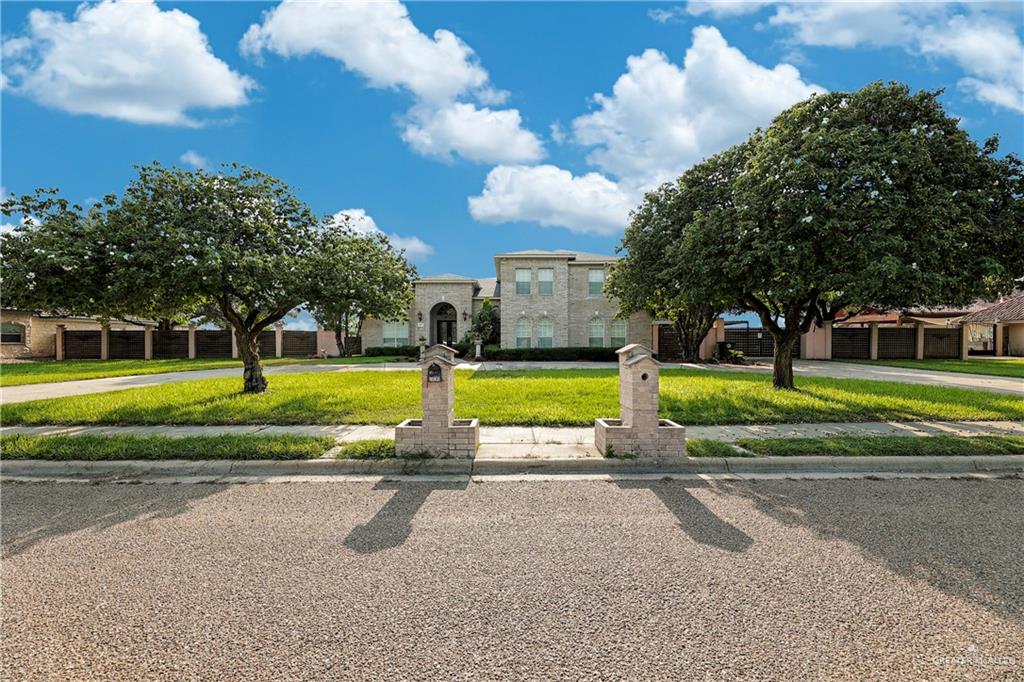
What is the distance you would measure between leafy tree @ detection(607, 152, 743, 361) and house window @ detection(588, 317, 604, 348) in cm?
357

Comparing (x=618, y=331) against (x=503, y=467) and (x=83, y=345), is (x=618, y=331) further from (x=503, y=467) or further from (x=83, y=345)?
(x=83, y=345)

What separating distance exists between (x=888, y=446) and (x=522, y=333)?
22.6 meters

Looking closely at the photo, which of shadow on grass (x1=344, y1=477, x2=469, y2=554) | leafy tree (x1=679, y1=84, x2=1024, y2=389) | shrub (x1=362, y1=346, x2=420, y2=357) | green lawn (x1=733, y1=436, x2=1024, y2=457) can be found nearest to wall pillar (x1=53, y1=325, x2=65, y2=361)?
shrub (x1=362, y1=346, x2=420, y2=357)

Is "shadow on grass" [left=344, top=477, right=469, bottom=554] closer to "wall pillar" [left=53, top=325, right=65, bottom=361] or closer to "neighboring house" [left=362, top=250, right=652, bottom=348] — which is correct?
"neighboring house" [left=362, top=250, right=652, bottom=348]

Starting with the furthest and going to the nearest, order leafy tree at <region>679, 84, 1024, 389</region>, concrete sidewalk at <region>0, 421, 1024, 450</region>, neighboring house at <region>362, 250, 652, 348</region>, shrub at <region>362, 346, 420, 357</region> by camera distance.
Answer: neighboring house at <region>362, 250, 652, 348</region>
shrub at <region>362, 346, 420, 357</region>
leafy tree at <region>679, 84, 1024, 389</region>
concrete sidewalk at <region>0, 421, 1024, 450</region>

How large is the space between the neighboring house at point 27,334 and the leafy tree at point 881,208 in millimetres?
37529

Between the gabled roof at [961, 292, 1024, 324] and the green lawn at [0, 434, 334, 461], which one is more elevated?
the gabled roof at [961, 292, 1024, 324]

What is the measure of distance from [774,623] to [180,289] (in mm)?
11022

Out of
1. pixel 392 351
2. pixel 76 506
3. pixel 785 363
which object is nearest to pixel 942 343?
pixel 785 363

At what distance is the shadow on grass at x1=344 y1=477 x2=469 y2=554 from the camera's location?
3920 millimetres

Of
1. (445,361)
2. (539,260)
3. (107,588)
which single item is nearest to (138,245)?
(445,361)

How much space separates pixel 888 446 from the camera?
6.60 m

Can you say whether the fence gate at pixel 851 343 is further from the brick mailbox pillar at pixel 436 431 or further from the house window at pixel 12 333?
the house window at pixel 12 333

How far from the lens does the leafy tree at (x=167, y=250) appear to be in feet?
28.7
